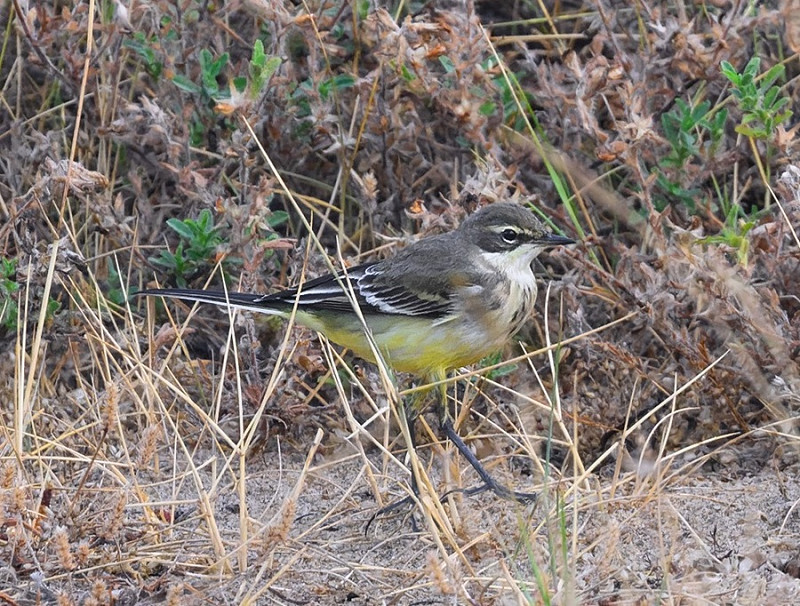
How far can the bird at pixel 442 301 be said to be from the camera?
18.2 feet

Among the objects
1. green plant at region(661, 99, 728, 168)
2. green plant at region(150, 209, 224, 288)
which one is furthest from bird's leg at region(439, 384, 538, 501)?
green plant at region(661, 99, 728, 168)

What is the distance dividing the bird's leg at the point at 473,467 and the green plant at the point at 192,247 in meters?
1.52

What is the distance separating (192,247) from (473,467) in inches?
73.2

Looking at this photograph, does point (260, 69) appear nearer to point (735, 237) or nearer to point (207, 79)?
point (207, 79)

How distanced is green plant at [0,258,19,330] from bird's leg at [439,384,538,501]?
6.91 feet

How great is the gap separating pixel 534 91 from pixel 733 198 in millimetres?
1237

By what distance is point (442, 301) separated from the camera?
5660mm

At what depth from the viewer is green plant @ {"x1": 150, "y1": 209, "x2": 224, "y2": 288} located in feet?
21.0

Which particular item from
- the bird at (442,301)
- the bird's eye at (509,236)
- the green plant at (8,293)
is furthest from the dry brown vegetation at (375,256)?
the bird's eye at (509,236)

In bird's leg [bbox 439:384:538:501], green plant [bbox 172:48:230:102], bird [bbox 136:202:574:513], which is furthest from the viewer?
green plant [bbox 172:48:230:102]

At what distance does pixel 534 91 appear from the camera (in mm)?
7074

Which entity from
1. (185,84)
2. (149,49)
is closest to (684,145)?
(185,84)

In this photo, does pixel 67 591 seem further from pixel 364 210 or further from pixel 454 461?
pixel 364 210

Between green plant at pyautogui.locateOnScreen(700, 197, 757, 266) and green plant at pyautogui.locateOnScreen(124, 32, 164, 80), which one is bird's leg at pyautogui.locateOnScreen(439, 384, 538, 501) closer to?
green plant at pyautogui.locateOnScreen(700, 197, 757, 266)
